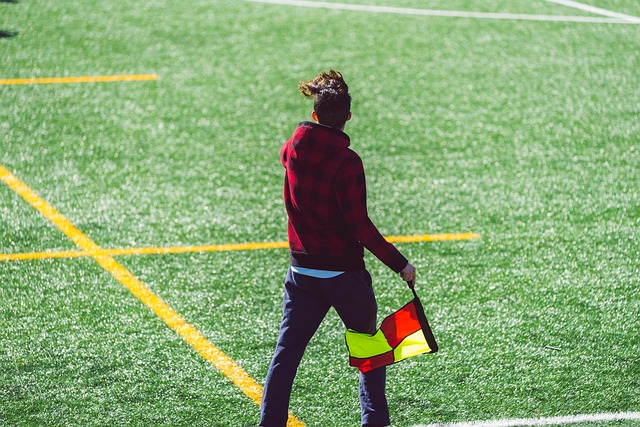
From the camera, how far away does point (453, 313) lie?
6555 mm

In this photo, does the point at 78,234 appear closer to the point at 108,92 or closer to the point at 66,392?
the point at 66,392

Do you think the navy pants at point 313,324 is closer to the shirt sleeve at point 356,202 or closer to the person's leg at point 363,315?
the person's leg at point 363,315

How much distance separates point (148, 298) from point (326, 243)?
2.48m

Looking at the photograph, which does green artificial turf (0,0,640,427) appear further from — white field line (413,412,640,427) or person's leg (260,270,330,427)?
person's leg (260,270,330,427)

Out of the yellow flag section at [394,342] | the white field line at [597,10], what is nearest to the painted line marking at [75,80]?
the white field line at [597,10]

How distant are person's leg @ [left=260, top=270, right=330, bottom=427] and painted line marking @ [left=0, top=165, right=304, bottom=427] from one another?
463 millimetres

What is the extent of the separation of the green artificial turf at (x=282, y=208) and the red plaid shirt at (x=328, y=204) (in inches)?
44.3

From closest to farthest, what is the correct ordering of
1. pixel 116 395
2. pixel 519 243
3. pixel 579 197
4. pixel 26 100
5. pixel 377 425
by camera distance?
pixel 377 425 → pixel 116 395 → pixel 519 243 → pixel 579 197 → pixel 26 100

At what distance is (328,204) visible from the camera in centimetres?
456

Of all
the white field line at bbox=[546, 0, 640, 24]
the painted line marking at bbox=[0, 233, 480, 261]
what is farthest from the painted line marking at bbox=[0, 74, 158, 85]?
the white field line at bbox=[546, 0, 640, 24]

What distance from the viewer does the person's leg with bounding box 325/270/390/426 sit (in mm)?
4703

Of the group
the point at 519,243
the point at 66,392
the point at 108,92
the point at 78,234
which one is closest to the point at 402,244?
the point at 519,243

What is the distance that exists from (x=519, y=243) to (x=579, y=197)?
1078 millimetres

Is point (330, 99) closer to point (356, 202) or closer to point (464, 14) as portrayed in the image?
point (356, 202)
